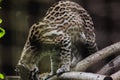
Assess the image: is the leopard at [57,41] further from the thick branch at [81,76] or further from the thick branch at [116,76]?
the thick branch at [116,76]

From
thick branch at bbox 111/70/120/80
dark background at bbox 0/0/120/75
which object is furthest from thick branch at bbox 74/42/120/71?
thick branch at bbox 111/70/120/80

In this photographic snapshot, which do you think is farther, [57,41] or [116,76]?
[57,41]

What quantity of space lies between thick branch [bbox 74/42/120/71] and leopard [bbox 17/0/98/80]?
0.03m

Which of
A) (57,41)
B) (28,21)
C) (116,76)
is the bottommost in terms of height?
(116,76)

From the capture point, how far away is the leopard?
1730 mm

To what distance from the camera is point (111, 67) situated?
1729 mm

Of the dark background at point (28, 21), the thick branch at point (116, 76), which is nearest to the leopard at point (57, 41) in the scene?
the dark background at point (28, 21)

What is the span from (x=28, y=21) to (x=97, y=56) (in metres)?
0.34

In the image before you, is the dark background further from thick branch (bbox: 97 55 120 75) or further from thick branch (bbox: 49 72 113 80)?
thick branch (bbox: 49 72 113 80)

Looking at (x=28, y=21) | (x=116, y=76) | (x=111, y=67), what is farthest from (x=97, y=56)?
(x=28, y=21)

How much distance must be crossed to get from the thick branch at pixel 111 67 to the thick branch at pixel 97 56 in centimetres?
4

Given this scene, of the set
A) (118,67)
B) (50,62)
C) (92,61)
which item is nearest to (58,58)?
(50,62)

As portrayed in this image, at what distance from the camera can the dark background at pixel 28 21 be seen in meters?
1.69

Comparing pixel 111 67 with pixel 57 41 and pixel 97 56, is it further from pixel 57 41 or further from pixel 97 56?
pixel 57 41
